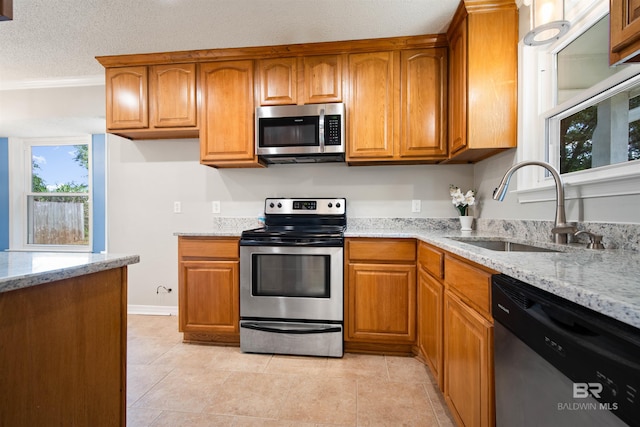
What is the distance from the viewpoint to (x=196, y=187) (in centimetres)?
295

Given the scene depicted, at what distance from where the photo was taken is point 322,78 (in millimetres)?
2418

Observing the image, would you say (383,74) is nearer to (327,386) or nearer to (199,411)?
(327,386)

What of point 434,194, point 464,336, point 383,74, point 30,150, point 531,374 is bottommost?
point 464,336

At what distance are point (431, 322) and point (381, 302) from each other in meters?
0.44

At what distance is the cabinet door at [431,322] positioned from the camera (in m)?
1.58

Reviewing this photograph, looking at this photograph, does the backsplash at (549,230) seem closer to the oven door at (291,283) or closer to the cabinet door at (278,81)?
the oven door at (291,283)

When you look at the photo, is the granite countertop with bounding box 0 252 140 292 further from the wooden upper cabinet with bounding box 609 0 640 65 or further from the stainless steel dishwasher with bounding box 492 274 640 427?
the wooden upper cabinet with bounding box 609 0 640 65

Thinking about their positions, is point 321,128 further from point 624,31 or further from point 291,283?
point 624,31

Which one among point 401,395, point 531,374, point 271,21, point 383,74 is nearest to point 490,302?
point 531,374

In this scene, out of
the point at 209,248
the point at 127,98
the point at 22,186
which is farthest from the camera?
the point at 22,186

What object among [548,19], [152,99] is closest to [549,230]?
[548,19]

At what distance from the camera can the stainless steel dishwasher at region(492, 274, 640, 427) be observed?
1.54 ft

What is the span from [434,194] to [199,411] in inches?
92.4

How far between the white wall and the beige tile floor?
0.98 m
